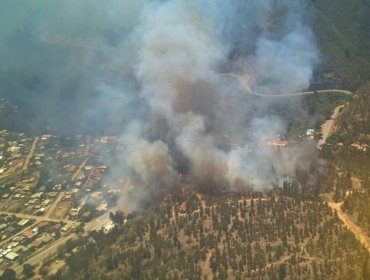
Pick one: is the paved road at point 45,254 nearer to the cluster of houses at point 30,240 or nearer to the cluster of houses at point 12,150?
the cluster of houses at point 30,240

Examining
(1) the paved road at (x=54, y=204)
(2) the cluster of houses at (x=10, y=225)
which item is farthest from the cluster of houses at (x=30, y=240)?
(1) the paved road at (x=54, y=204)

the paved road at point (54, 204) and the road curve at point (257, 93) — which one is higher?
the road curve at point (257, 93)

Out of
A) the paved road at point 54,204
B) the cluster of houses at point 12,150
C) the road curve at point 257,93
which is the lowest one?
the paved road at point 54,204

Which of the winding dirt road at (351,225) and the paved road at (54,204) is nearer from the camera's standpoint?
the winding dirt road at (351,225)

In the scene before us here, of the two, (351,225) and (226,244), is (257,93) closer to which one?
(351,225)

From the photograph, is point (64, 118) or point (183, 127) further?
point (64, 118)

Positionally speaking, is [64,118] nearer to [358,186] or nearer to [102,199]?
[102,199]

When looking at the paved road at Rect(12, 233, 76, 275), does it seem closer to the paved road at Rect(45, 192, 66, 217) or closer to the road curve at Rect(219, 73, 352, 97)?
the paved road at Rect(45, 192, 66, 217)

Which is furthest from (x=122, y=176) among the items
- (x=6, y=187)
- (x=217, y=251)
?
(x=217, y=251)

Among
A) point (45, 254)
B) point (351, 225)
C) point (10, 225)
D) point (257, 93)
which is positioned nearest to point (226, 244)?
point (351, 225)

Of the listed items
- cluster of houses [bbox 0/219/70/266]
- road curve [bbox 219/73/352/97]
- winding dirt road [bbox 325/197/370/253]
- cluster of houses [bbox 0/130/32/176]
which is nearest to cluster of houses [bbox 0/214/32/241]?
cluster of houses [bbox 0/219/70/266]

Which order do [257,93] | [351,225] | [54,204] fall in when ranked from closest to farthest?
[351,225]
[54,204]
[257,93]
